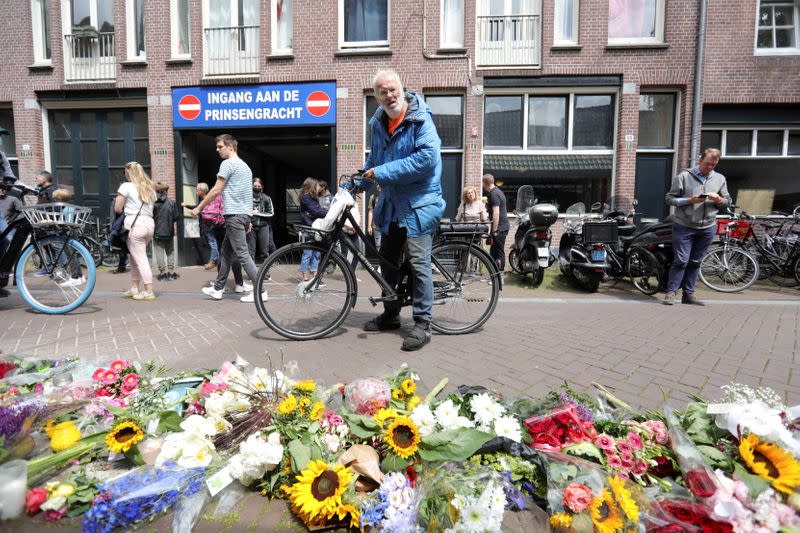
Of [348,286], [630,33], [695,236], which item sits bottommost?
[348,286]

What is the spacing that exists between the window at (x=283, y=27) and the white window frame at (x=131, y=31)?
11.0 ft

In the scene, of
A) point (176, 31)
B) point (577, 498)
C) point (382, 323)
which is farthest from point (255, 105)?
point (577, 498)

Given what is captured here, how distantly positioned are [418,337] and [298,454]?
1851 mm

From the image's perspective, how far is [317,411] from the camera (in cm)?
158

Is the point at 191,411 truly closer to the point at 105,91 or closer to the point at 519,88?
the point at 519,88

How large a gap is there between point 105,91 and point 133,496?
12.3 m

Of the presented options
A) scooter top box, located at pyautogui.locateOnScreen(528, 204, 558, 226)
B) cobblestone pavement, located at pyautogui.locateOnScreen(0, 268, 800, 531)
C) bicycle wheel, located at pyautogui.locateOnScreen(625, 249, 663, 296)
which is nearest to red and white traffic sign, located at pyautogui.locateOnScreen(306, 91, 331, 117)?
scooter top box, located at pyautogui.locateOnScreen(528, 204, 558, 226)

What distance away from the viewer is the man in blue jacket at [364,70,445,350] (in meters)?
3.03

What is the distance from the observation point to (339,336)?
350 centimetres

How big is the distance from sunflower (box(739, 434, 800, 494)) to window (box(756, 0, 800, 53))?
39.6ft

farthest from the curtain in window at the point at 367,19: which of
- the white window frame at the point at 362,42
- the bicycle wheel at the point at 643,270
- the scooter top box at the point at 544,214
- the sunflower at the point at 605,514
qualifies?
the sunflower at the point at 605,514

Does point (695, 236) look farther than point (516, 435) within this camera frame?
Yes

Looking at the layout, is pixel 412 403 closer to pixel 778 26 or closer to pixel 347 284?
pixel 347 284

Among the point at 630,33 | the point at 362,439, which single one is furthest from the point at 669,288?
the point at 630,33
